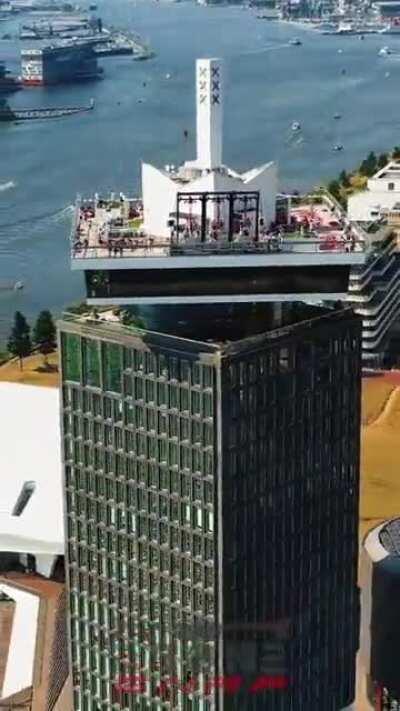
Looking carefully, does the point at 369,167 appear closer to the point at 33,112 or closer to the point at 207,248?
the point at 33,112

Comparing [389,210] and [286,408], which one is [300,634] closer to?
[286,408]

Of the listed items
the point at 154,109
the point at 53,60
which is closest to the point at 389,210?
the point at 154,109

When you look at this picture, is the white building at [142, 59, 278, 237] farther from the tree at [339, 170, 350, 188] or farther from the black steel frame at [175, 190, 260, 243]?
the tree at [339, 170, 350, 188]

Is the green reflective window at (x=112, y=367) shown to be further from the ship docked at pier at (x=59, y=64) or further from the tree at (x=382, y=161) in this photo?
the ship docked at pier at (x=59, y=64)

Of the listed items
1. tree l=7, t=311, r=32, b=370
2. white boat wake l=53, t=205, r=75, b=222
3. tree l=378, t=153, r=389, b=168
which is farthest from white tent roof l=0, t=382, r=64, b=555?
tree l=378, t=153, r=389, b=168

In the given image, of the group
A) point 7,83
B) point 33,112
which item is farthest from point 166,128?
point 7,83

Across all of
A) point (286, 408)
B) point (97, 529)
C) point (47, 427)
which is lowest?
point (47, 427)
